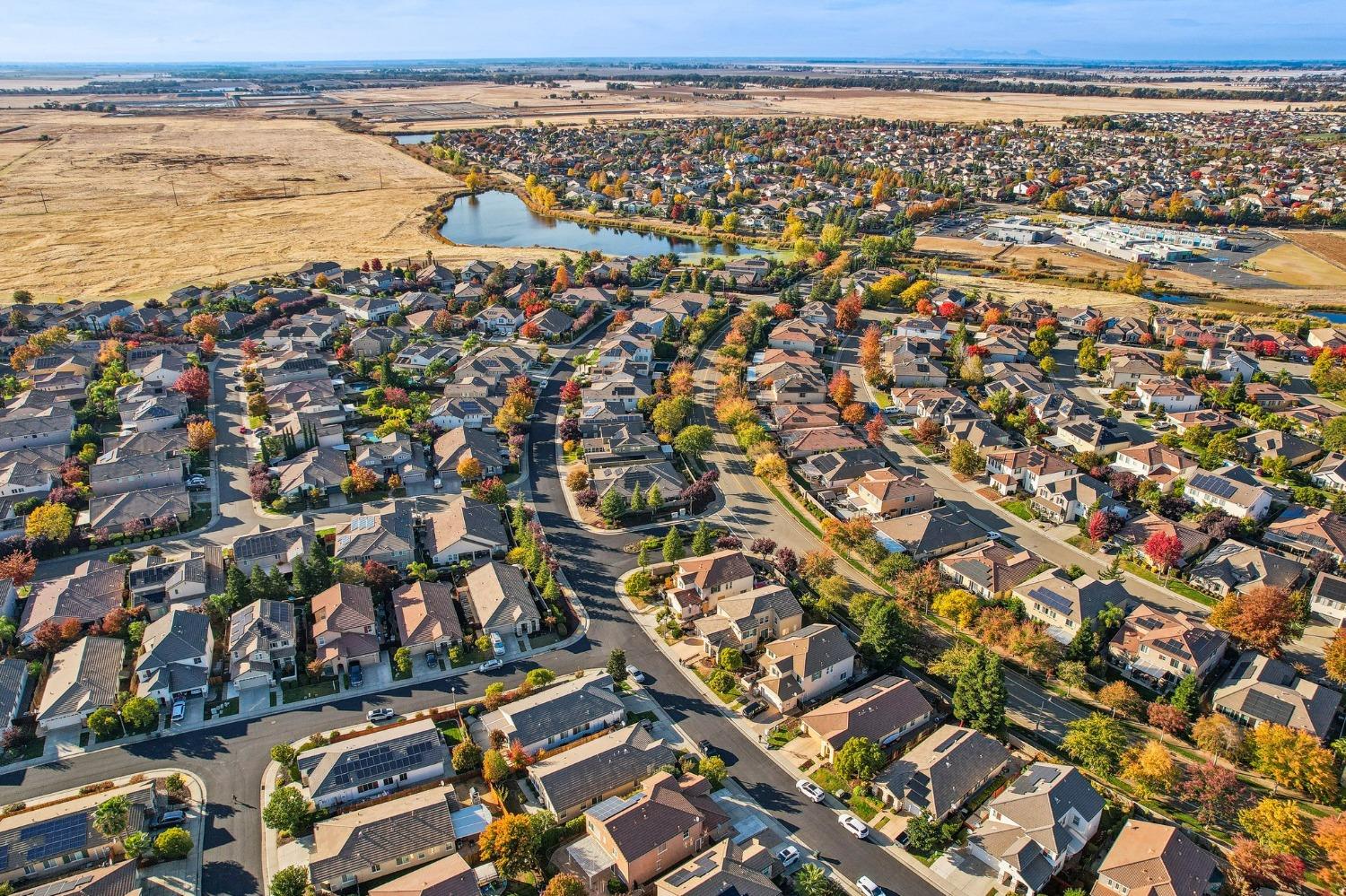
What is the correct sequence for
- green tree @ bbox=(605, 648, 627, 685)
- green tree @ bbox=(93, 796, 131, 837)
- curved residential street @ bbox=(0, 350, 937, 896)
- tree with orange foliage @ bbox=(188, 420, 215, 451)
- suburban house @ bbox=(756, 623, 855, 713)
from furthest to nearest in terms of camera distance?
tree with orange foliage @ bbox=(188, 420, 215, 451)
green tree @ bbox=(605, 648, 627, 685)
suburban house @ bbox=(756, 623, 855, 713)
curved residential street @ bbox=(0, 350, 937, 896)
green tree @ bbox=(93, 796, 131, 837)

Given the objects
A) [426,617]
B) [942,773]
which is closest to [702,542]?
[426,617]

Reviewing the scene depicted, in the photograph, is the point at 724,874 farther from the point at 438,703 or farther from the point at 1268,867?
the point at 1268,867

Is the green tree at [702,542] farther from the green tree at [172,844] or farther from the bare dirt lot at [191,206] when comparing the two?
the bare dirt lot at [191,206]

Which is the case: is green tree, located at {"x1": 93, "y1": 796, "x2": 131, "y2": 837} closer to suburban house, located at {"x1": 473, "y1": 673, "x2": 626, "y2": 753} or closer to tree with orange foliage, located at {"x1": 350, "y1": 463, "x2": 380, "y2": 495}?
suburban house, located at {"x1": 473, "y1": 673, "x2": 626, "y2": 753}

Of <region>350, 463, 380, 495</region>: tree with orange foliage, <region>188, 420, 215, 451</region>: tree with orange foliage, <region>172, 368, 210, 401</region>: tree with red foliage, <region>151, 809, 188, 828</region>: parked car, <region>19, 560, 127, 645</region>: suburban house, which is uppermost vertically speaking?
<region>172, 368, 210, 401</region>: tree with red foliage

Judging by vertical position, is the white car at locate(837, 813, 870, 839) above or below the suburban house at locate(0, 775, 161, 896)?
below

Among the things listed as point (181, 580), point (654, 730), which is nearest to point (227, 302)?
point (181, 580)

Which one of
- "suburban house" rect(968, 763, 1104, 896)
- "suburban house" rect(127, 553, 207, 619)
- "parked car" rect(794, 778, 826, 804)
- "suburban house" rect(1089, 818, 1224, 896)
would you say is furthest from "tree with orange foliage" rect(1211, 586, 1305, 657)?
"suburban house" rect(127, 553, 207, 619)

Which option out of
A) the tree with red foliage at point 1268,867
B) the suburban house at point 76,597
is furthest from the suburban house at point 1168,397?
the suburban house at point 76,597
